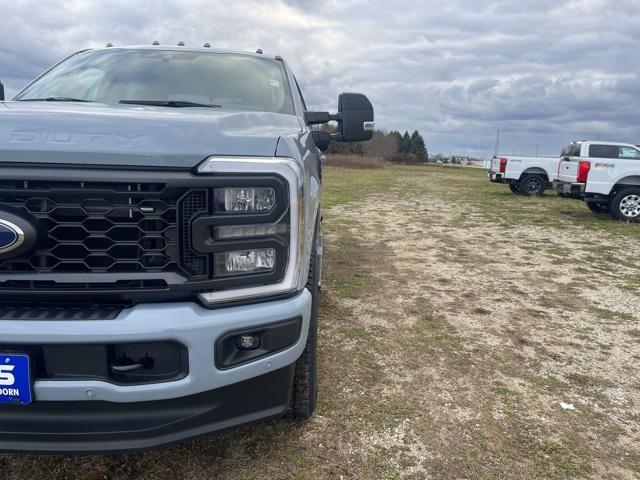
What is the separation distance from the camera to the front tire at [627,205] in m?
11.6

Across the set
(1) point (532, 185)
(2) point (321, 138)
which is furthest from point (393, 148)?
(2) point (321, 138)

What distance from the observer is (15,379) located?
1666mm

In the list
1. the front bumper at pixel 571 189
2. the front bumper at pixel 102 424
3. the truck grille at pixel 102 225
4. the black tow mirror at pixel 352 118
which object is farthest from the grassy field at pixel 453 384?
the front bumper at pixel 571 189

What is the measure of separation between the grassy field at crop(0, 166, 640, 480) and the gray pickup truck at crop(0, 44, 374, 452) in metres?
0.64

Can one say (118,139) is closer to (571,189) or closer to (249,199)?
(249,199)

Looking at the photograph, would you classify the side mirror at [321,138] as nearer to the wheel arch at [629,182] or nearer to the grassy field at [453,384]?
the grassy field at [453,384]

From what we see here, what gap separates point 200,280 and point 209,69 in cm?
221

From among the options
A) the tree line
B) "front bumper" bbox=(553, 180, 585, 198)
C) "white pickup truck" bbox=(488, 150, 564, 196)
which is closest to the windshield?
"front bumper" bbox=(553, 180, 585, 198)

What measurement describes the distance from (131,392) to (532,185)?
1797cm

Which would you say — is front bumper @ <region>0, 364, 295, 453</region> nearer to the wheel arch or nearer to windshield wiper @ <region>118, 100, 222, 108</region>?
windshield wiper @ <region>118, 100, 222, 108</region>

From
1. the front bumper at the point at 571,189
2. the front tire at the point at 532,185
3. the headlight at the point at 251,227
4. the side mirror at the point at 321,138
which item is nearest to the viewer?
the headlight at the point at 251,227

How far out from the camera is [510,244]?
27.0ft

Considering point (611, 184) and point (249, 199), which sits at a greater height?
point (249, 199)

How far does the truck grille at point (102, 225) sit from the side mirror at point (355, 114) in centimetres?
194
